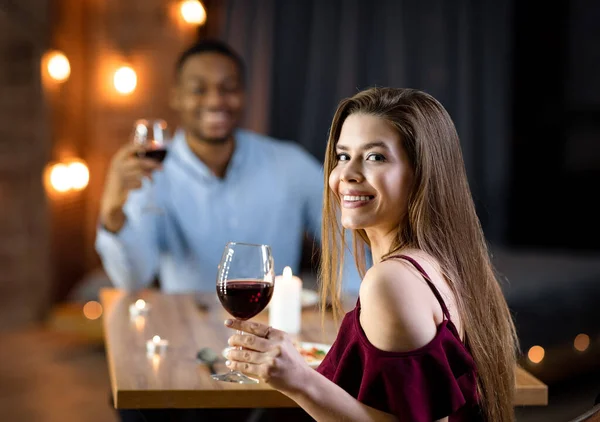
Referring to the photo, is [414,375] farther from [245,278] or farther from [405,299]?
[245,278]

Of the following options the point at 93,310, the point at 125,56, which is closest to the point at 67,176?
the point at 125,56

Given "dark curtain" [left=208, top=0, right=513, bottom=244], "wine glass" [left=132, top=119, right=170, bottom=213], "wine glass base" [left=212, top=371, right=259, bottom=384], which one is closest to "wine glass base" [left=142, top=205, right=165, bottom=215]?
"wine glass" [left=132, top=119, right=170, bottom=213]

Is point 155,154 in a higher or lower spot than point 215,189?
higher

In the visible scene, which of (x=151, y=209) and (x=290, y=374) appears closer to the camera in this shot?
(x=290, y=374)

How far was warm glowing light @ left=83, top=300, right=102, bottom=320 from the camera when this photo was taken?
5227mm

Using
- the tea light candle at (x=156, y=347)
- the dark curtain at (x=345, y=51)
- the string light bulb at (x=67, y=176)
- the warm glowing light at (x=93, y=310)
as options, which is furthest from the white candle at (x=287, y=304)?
the string light bulb at (x=67, y=176)

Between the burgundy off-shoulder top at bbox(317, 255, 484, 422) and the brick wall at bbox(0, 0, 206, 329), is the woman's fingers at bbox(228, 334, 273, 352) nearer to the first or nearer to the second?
the burgundy off-shoulder top at bbox(317, 255, 484, 422)

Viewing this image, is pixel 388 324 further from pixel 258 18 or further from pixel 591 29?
pixel 591 29

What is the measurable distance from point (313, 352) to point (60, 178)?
4.24 meters

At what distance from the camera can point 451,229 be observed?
134 centimetres

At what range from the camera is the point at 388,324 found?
1.14 meters

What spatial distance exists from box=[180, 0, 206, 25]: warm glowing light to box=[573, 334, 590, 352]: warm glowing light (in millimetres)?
3005

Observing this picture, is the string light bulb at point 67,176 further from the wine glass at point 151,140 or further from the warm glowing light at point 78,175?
the wine glass at point 151,140

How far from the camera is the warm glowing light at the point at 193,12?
537 centimetres
